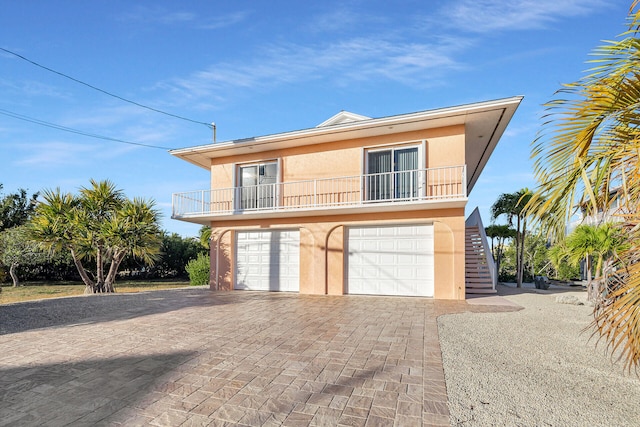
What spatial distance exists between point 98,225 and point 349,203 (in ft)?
31.1

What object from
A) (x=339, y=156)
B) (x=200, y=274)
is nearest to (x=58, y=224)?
(x=200, y=274)

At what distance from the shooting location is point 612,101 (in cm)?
270

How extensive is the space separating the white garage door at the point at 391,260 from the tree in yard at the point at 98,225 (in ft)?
26.2

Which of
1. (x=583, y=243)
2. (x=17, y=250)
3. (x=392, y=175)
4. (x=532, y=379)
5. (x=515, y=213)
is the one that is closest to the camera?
(x=532, y=379)

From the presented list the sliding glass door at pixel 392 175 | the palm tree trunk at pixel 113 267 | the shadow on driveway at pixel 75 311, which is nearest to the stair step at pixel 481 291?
the sliding glass door at pixel 392 175

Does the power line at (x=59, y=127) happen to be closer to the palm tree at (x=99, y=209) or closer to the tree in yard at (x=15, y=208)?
the palm tree at (x=99, y=209)

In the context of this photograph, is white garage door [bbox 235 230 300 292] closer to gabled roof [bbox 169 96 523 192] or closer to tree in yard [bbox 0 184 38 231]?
gabled roof [bbox 169 96 523 192]

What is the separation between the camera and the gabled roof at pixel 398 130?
9.48 m

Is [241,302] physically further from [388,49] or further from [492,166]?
[492,166]

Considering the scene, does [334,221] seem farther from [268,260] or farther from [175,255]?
[175,255]

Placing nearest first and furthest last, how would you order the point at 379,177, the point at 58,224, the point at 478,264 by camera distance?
the point at 379,177 → the point at 58,224 → the point at 478,264

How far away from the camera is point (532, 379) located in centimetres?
371

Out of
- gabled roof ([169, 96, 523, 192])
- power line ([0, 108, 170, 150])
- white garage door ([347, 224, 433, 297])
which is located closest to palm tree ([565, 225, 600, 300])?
gabled roof ([169, 96, 523, 192])

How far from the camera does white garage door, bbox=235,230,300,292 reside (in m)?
12.4
